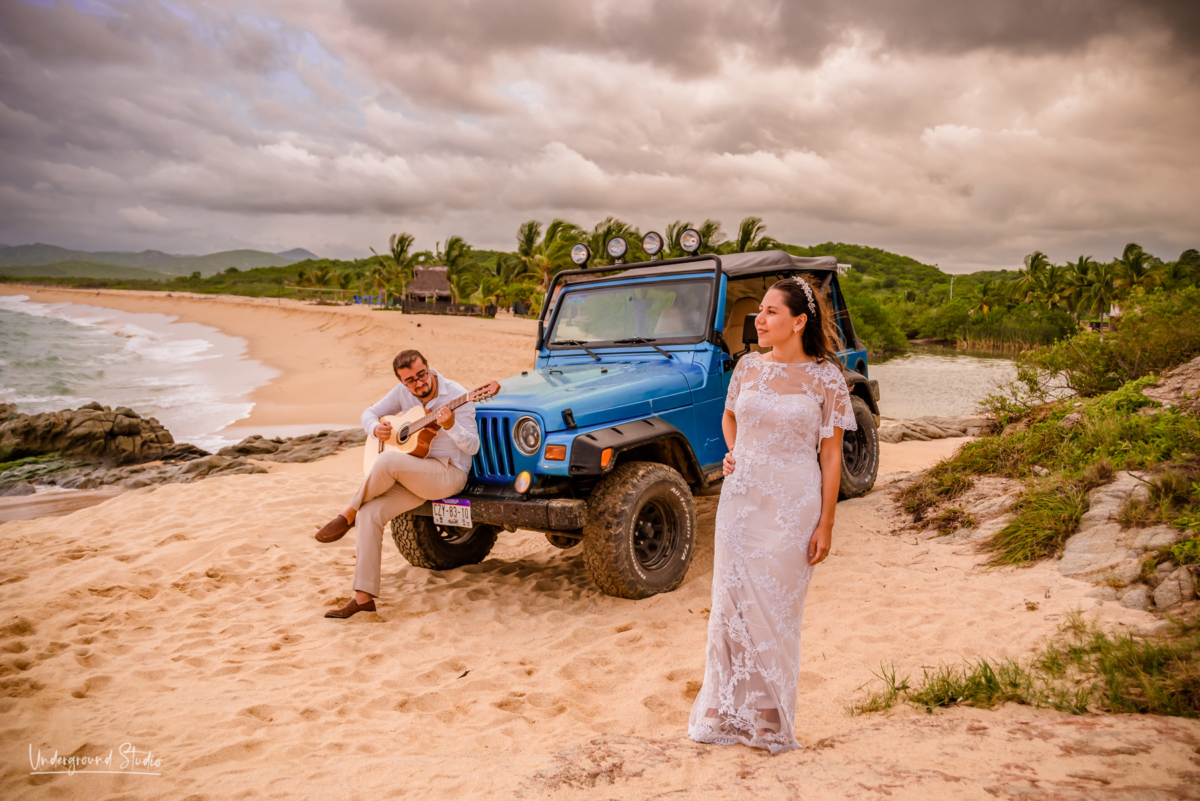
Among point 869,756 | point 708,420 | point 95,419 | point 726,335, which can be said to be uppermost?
point 726,335

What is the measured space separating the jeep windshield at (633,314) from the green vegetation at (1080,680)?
304cm

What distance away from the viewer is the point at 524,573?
5.76 m

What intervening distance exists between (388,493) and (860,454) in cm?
476

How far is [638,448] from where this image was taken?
498 cm

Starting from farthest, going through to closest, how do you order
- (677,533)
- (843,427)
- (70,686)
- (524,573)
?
(524,573)
(677,533)
(70,686)
(843,427)

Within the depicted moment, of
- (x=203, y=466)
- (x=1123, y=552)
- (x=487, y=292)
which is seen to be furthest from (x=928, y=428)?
(x=487, y=292)

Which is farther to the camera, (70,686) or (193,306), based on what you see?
(193,306)

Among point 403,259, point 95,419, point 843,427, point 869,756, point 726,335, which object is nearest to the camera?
point 869,756

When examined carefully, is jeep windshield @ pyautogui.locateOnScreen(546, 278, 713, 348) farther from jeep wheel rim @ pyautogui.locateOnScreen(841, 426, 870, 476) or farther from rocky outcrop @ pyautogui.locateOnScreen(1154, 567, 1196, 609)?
rocky outcrop @ pyautogui.locateOnScreen(1154, 567, 1196, 609)

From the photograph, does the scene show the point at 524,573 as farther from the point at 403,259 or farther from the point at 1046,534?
the point at 403,259

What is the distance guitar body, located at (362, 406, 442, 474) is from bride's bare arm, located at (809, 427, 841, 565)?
9.13ft

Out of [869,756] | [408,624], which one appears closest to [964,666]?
[869,756]

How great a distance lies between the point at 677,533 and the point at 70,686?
3.64m

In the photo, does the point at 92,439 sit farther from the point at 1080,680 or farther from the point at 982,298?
the point at 982,298
